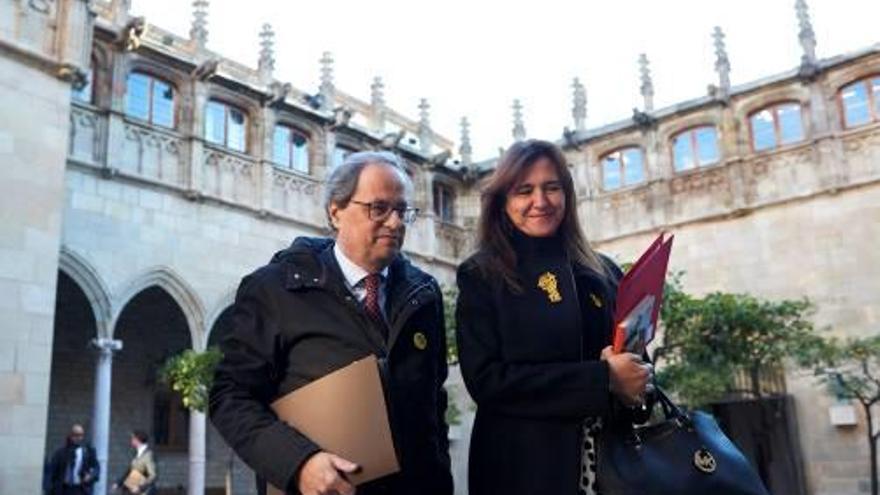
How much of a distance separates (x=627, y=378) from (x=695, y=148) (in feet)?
53.2

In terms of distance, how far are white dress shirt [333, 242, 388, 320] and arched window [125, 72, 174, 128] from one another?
1210cm

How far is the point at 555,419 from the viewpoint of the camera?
210 centimetres

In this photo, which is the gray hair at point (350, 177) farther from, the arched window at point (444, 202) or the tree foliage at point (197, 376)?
the arched window at point (444, 202)

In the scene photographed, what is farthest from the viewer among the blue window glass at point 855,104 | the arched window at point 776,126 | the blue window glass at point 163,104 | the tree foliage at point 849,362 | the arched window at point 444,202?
the arched window at point 444,202

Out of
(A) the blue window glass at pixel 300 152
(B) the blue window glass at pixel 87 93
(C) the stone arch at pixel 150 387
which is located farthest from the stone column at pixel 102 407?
(A) the blue window glass at pixel 300 152

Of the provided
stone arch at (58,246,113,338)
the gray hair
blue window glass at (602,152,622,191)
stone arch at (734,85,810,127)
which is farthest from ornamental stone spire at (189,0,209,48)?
the gray hair

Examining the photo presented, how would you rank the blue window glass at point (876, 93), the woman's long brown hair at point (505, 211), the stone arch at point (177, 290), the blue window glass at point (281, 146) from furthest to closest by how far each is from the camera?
the blue window glass at point (281, 146) → the blue window glass at point (876, 93) → the stone arch at point (177, 290) → the woman's long brown hair at point (505, 211)

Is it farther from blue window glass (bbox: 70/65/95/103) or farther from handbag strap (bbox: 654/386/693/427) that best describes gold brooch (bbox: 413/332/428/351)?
blue window glass (bbox: 70/65/95/103)

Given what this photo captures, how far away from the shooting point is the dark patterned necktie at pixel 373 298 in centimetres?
216

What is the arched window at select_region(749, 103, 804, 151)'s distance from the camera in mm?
16219

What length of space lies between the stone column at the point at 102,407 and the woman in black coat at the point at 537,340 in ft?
33.6

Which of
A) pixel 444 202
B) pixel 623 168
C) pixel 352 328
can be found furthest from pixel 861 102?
pixel 352 328

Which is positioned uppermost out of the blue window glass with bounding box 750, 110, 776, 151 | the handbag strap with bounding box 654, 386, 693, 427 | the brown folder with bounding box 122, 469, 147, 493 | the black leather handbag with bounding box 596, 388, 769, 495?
the blue window glass with bounding box 750, 110, 776, 151

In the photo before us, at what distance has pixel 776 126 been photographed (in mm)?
16406
